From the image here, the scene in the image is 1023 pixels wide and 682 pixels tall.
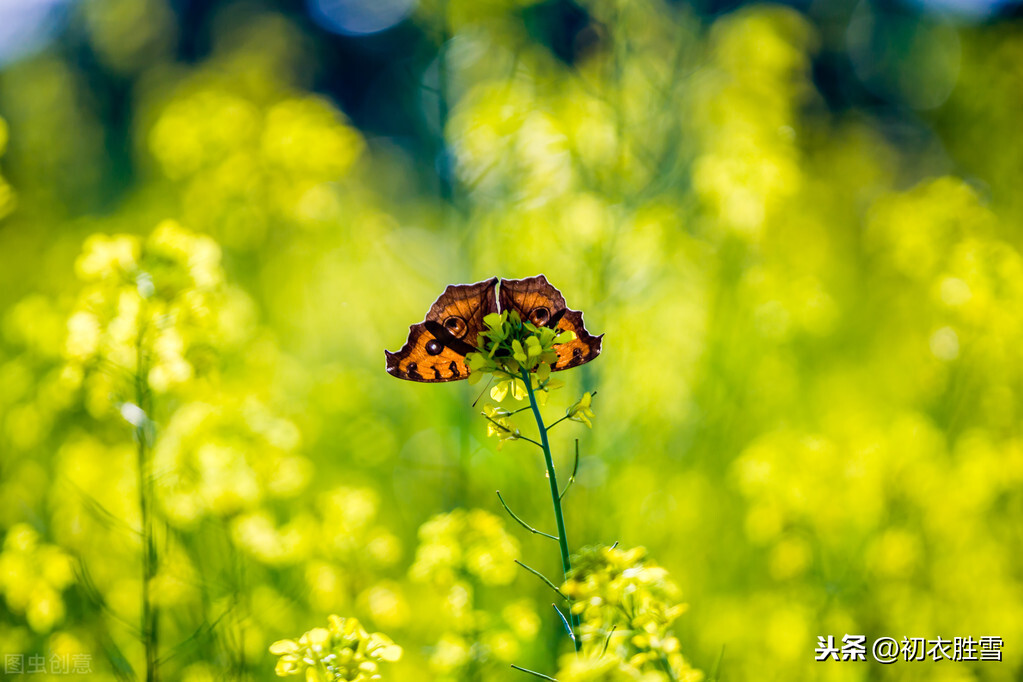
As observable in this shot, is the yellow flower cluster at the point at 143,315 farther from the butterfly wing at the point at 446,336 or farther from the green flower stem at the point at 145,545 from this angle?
the butterfly wing at the point at 446,336

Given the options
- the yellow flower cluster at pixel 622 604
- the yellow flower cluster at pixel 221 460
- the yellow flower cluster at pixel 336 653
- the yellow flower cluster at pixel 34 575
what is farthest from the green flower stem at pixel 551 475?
the yellow flower cluster at pixel 34 575

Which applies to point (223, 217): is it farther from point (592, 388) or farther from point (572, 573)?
point (572, 573)

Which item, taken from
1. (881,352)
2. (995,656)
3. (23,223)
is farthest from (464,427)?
(23,223)


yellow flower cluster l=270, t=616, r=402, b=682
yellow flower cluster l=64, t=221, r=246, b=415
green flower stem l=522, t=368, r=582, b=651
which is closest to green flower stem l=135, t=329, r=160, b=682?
yellow flower cluster l=64, t=221, r=246, b=415

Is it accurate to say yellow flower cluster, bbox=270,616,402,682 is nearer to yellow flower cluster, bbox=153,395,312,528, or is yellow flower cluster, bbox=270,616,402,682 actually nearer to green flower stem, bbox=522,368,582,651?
green flower stem, bbox=522,368,582,651

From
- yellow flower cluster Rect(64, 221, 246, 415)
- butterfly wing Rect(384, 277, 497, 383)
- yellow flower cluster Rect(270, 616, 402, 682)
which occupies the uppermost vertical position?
yellow flower cluster Rect(64, 221, 246, 415)

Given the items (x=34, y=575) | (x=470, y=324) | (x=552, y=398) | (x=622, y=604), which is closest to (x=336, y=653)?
(x=622, y=604)
